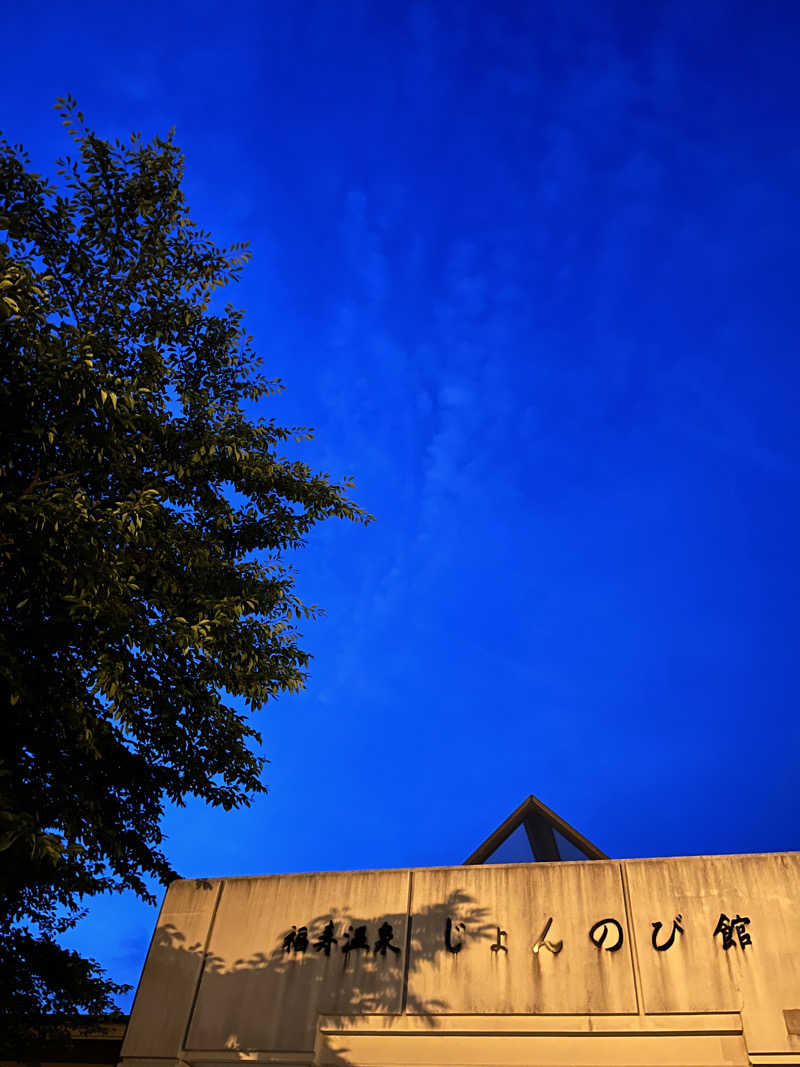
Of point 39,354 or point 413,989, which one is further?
point 413,989

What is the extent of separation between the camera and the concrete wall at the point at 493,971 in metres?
8.60

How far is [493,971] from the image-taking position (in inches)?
368

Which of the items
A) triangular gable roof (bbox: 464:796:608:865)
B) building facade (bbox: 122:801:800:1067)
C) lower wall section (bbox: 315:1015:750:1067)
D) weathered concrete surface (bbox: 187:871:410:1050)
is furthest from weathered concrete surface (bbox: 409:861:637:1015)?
triangular gable roof (bbox: 464:796:608:865)

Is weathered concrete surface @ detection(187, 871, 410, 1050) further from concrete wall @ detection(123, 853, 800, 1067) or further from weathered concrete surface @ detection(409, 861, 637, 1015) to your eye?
weathered concrete surface @ detection(409, 861, 637, 1015)

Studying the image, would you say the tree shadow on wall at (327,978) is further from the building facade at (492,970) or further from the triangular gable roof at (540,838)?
the triangular gable roof at (540,838)

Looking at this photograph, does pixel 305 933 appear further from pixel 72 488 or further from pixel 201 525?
pixel 72 488

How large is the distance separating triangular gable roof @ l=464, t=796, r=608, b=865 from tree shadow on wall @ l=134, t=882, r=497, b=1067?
4.75 feet

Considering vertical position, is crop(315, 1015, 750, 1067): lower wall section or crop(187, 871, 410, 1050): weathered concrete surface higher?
crop(187, 871, 410, 1050): weathered concrete surface

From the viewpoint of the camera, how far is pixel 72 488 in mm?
8977

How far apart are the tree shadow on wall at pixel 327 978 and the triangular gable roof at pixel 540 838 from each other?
1.45 meters

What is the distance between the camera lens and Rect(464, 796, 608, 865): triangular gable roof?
37.0 ft

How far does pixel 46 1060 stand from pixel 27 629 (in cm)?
817

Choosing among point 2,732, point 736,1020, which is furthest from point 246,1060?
point 736,1020

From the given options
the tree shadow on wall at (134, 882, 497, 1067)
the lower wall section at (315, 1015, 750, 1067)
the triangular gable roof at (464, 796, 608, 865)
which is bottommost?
the lower wall section at (315, 1015, 750, 1067)
